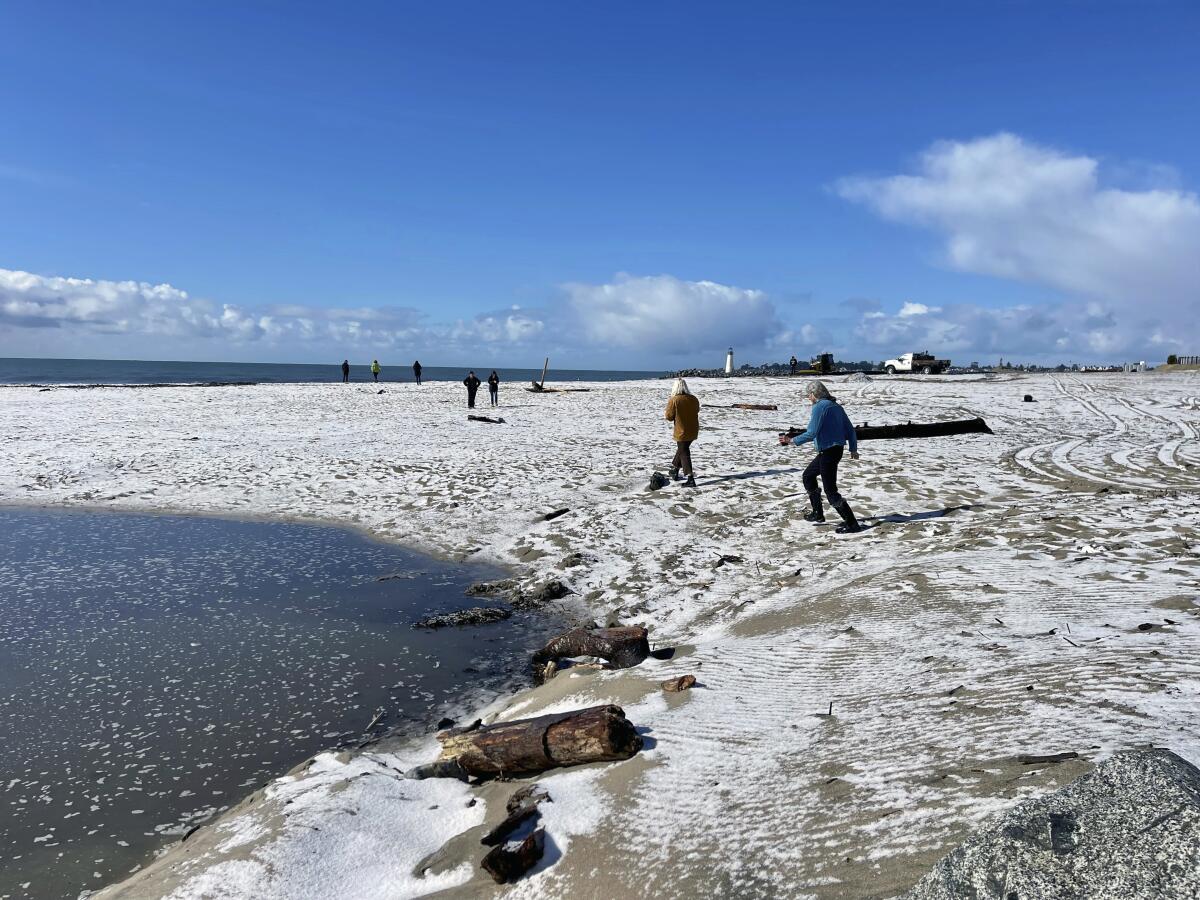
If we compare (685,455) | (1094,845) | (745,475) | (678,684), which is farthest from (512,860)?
(745,475)

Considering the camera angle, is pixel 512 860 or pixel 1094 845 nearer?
pixel 1094 845

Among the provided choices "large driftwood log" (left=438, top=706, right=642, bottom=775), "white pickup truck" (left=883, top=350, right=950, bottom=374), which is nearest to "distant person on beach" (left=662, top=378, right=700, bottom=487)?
"large driftwood log" (left=438, top=706, right=642, bottom=775)

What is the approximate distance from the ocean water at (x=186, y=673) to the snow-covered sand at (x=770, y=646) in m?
0.64

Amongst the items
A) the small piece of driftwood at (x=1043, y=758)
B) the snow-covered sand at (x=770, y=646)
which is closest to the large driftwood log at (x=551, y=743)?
the snow-covered sand at (x=770, y=646)

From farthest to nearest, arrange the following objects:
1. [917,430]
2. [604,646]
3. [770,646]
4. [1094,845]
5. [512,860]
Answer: [917,430], [604,646], [770,646], [512,860], [1094,845]

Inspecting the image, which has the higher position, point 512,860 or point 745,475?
point 745,475

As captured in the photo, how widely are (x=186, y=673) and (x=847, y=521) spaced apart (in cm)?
794

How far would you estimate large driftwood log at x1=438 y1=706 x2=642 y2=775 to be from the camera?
4336 mm

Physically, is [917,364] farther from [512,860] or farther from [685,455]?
[512,860]

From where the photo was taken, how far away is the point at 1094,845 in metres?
2.34

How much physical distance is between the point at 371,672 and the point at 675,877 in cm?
435

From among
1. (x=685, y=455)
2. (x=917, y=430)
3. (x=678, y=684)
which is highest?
(x=917, y=430)

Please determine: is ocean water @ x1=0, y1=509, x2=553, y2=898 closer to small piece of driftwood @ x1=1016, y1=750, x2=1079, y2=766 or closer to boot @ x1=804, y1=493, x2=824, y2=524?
small piece of driftwood @ x1=1016, y1=750, x2=1079, y2=766

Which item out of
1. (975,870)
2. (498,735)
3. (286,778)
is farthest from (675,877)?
(286,778)
